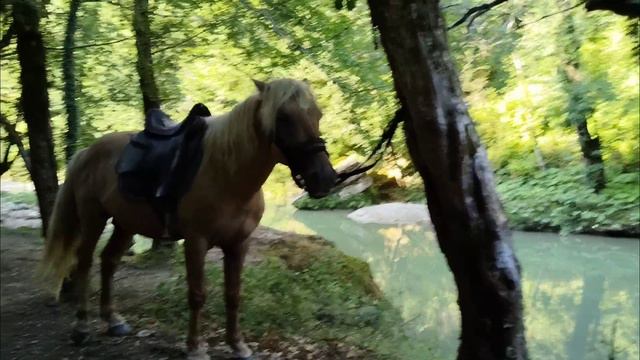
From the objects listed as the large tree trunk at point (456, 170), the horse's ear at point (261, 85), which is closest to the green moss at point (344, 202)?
the horse's ear at point (261, 85)

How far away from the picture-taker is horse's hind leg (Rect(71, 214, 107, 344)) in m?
4.95

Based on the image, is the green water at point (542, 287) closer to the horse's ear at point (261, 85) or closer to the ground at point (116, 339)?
the ground at point (116, 339)

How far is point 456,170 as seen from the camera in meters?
2.69

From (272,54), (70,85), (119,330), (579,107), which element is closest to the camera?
(119,330)

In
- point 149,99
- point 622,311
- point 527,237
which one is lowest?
point 527,237

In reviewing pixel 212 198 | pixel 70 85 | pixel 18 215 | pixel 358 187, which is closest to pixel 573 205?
pixel 358 187

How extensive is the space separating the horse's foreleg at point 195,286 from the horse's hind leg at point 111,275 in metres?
1.00

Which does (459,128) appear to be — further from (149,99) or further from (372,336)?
(149,99)

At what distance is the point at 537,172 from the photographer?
59.7ft

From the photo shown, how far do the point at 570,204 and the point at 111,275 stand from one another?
13304mm

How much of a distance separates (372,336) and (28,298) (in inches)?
136

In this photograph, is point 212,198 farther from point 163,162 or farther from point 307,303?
point 307,303

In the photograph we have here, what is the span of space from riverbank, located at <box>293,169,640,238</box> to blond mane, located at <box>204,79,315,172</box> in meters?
10.4

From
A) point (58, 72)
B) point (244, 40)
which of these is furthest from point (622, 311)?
point (58, 72)
